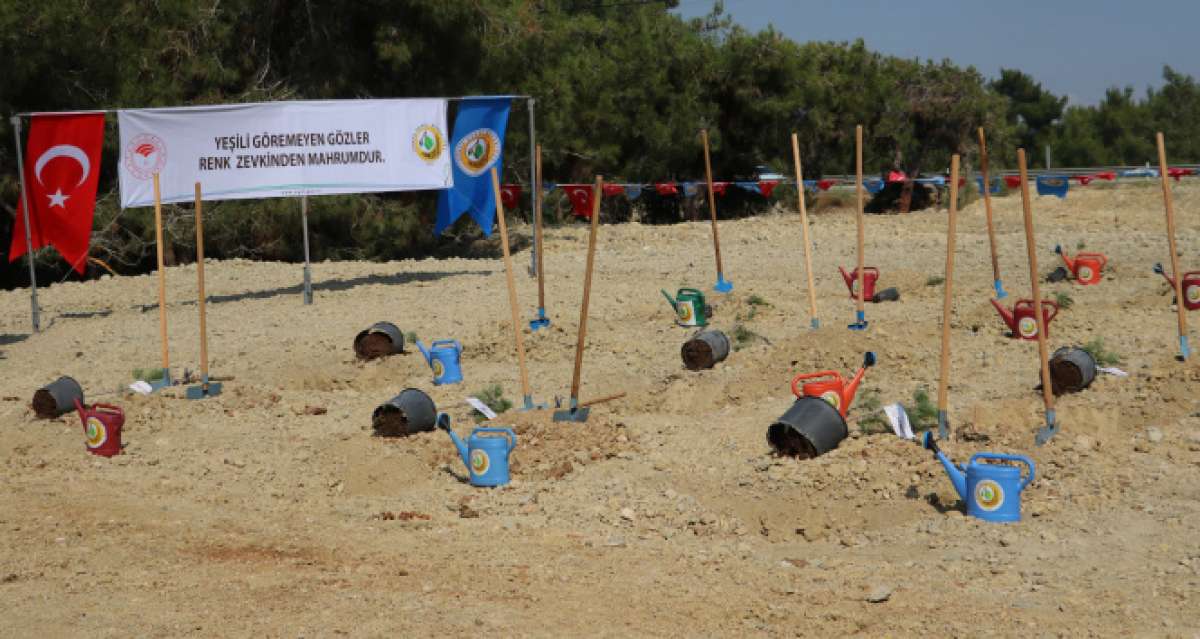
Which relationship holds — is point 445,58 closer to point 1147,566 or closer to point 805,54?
point 805,54

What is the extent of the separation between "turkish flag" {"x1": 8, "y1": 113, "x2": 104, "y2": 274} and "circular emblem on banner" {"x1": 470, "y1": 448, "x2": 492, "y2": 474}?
8218 millimetres

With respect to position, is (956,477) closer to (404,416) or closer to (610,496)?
(610,496)

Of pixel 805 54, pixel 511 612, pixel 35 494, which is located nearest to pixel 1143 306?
pixel 511 612

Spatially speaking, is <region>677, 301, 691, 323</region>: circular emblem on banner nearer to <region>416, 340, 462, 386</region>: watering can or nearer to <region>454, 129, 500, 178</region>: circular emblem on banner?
<region>416, 340, 462, 386</region>: watering can

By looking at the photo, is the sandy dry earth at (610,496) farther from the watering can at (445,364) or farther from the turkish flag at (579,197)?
the turkish flag at (579,197)

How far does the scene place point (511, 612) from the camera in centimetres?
603

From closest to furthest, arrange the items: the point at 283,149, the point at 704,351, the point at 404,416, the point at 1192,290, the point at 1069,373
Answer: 1. the point at 1069,373
2. the point at 404,416
3. the point at 704,351
4. the point at 1192,290
5. the point at 283,149

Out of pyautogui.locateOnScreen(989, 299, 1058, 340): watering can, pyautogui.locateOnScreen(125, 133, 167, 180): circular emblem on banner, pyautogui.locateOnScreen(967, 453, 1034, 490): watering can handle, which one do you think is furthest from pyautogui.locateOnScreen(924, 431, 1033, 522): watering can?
pyautogui.locateOnScreen(125, 133, 167, 180): circular emblem on banner

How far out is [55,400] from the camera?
10523mm

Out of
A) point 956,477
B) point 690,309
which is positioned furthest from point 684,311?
point 956,477

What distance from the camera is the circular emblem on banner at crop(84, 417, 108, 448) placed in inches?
380

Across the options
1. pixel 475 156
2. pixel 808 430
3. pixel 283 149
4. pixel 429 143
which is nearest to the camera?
pixel 808 430

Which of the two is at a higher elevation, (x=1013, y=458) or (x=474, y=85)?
(x=474, y=85)

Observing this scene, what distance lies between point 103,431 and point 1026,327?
296 inches
